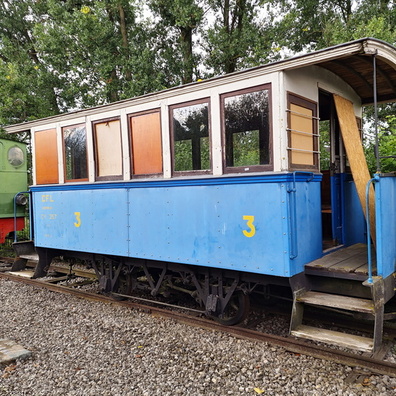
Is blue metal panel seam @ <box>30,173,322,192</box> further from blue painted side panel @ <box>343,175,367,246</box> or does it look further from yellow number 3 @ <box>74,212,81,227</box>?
blue painted side panel @ <box>343,175,367,246</box>

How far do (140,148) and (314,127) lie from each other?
2.40 meters

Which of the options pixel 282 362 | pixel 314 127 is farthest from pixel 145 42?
pixel 282 362

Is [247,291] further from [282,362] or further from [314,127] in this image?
[314,127]

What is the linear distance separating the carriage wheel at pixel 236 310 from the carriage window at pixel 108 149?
2461 millimetres

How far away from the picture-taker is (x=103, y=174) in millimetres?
6035

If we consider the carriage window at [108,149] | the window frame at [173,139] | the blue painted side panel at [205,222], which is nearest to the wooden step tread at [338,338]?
the blue painted side panel at [205,222]

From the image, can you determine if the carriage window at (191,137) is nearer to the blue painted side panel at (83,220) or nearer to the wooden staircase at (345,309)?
the blue painted side panel at (83,220)

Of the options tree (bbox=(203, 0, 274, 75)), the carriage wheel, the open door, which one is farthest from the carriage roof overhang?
tree (bbox=(203, 0, 274, 75))

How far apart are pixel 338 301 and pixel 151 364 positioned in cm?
208

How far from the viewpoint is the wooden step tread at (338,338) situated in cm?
364

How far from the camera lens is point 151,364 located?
409 centimetres

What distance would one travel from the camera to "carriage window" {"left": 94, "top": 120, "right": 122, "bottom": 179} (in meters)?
5.84

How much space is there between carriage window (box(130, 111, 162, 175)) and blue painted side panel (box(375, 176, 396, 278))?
2.78 m

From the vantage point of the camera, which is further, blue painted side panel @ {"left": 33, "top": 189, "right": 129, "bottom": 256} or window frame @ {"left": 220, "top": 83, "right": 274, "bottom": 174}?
blue painted side panel @ {"left": 33, "top": 189, "right": 129, "bottom": 256}
